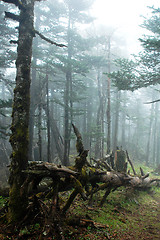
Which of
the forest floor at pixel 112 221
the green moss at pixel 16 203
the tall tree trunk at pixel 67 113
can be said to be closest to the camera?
the forest floor at pixel 112 221

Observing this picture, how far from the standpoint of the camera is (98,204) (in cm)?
750

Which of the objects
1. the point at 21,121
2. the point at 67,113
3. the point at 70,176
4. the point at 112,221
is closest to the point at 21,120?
the point at 21,121

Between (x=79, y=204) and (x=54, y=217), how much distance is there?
10.8ft

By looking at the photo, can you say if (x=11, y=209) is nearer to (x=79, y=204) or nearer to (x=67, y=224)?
(x=67, y=224)

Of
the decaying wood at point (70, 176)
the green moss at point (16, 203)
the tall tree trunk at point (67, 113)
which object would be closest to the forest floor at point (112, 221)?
the green moss at point (16, 203)

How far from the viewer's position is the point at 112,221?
19.9ft

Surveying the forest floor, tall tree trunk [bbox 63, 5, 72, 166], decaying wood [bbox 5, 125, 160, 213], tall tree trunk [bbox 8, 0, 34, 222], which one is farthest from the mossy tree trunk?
tall tree trunk [bbox 63, 5, 72, 166]

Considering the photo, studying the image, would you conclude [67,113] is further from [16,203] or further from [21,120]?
[16,203]

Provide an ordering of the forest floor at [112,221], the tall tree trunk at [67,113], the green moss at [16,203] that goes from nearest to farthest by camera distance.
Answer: the forest floor at [112,221]
the green moss at [16,203]
the tall tree trunk at [67,113]

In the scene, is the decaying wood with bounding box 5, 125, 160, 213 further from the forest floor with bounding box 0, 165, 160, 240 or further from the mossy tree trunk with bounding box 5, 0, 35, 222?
the forest floor with bounding box 0, 165, 160, 240

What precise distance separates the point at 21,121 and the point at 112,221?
4.90 metres

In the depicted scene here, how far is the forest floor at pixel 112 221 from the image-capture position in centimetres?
428

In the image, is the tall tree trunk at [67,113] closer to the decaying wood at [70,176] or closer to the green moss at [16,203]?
the decaying wood at [70,176]

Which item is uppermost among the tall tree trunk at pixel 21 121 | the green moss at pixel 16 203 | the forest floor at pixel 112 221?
the tall tree trunk at pixel 21 121
